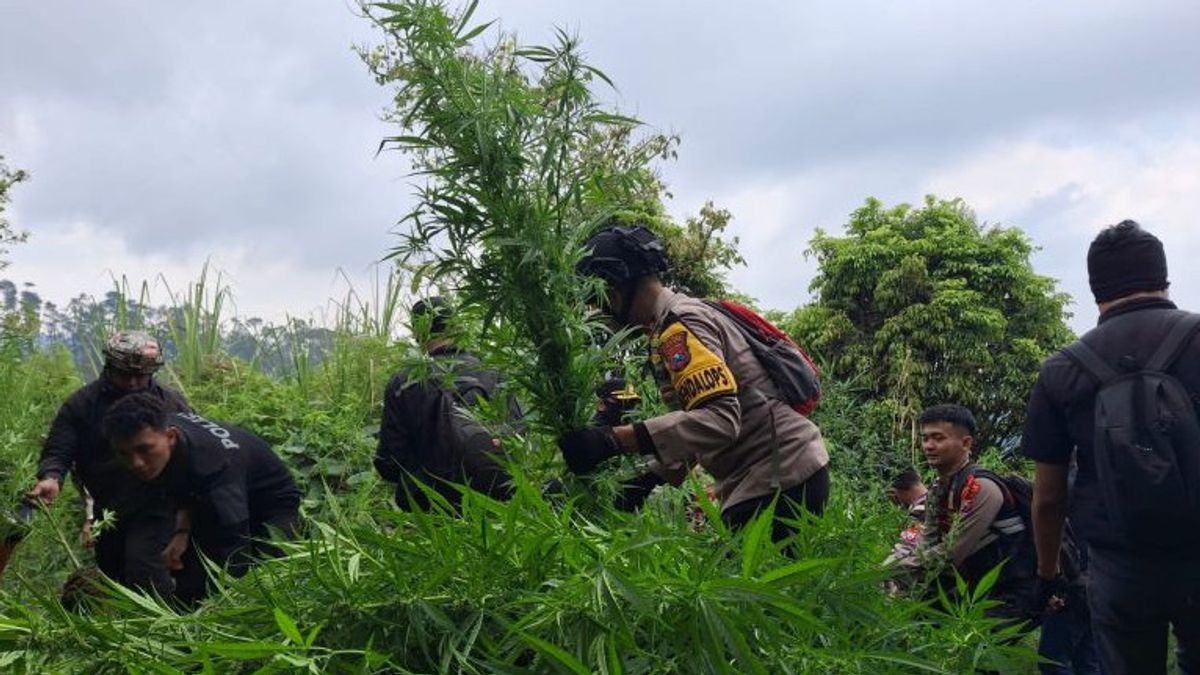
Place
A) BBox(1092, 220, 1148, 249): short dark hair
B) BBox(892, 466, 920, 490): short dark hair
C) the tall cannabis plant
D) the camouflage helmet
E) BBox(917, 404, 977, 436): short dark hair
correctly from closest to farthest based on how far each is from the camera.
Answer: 1. the tall cannabis plant
2. BBox(1092, 220, 1148, 249): short dark hair
3. BBox(917, 404, 977, 436): short dark hair
4. the camouflage helmet
5. BBox(892, 466, 920, 490): short dark hair

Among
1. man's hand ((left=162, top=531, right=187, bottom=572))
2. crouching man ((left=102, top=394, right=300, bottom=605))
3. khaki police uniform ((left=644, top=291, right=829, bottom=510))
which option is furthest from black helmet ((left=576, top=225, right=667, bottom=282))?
man's hand ((left=162, top=531, right=187, bottom=572))

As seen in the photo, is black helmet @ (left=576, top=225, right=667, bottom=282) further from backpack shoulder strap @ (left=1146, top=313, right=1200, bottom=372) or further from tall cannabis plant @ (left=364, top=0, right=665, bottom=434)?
backpack shoulder strap @ (left=1146, top=313, right=1200, bottom=372)

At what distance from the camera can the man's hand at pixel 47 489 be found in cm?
559

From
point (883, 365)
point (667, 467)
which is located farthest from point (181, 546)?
point (883, 365)

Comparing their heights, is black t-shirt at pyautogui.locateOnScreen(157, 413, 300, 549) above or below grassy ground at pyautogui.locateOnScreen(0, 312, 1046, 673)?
above

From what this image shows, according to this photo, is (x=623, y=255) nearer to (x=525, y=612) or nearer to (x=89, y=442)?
(x=525, y=612)

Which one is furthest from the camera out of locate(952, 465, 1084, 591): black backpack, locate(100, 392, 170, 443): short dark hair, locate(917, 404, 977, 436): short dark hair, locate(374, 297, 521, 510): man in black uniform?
locate(374, 297, 521, 510): man in black uniform

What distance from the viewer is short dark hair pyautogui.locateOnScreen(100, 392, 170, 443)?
16.0 feet

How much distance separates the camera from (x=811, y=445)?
4215mm

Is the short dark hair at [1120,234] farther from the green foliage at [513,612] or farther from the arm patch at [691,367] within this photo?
the green foliage at [513,612]

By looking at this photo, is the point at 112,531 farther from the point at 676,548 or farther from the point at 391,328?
the point at 391,328

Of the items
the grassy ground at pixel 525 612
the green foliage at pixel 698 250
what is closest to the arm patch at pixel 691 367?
the grassy ground at pixel 525 612

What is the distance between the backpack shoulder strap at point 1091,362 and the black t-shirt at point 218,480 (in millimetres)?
3008

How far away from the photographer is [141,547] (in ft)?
17.2
